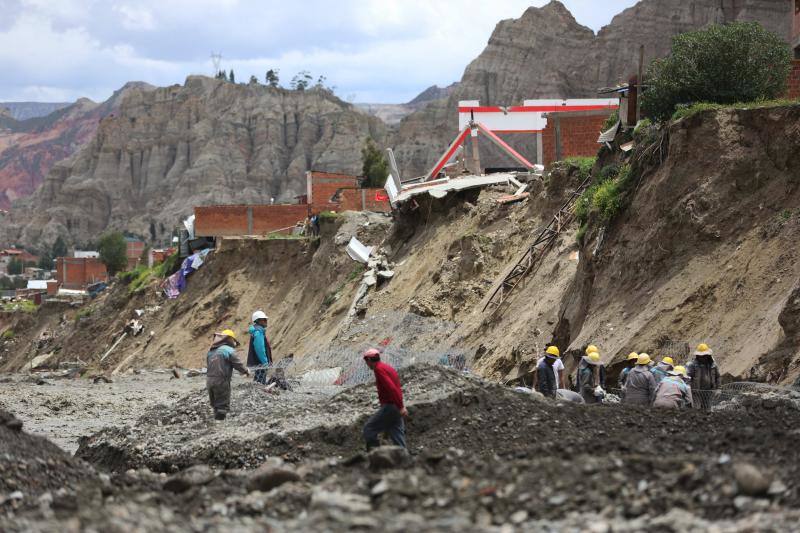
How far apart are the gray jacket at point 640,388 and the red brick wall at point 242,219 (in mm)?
39316

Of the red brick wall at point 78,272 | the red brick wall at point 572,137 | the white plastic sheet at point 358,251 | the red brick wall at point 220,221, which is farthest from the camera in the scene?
the red brick wall at point 78,272

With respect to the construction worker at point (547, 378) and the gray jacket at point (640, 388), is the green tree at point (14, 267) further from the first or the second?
the gray jacket at point (640, 388)

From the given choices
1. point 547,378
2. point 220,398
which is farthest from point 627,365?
point 220,398

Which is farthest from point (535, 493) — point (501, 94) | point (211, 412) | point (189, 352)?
point (501, 94)

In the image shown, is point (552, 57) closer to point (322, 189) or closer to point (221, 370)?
point (322, 189)

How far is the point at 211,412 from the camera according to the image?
15.2 m

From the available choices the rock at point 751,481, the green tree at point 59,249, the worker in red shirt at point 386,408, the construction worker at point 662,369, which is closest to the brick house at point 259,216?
the construction worker at point 662,369

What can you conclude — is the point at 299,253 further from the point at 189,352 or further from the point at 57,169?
the point at 57,169

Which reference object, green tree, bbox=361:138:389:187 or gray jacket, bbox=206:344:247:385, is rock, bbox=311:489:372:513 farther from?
green tree, bbox=361:138:389:187

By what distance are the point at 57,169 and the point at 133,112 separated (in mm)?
14237

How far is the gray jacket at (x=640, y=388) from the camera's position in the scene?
1366cm

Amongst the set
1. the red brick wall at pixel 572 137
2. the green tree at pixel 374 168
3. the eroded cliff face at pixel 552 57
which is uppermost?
the eroded cliff face at pixel 552 57

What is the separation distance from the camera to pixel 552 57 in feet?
369

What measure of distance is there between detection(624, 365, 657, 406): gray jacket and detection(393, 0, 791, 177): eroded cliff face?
8100cm
